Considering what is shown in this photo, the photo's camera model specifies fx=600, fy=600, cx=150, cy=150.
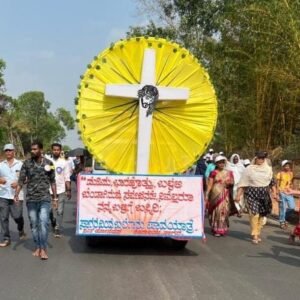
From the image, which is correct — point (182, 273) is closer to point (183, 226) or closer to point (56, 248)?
point (183, 226)

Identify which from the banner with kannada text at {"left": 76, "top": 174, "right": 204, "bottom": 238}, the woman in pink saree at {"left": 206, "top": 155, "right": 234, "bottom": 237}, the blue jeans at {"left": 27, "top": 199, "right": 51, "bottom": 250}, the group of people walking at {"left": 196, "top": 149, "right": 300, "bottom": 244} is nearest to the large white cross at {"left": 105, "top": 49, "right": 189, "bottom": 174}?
the banner with kannada text at {"left": 76, "top": 174, "right": 204, "bottom": 238}

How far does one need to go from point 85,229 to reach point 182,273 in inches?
72.2

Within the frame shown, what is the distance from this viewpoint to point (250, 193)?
10.8 metres

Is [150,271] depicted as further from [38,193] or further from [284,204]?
[284,204]

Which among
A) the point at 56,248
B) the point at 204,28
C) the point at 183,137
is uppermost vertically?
the point at 204,28

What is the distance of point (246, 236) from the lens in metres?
11.7

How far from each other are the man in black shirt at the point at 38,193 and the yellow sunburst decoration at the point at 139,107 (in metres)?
1.00

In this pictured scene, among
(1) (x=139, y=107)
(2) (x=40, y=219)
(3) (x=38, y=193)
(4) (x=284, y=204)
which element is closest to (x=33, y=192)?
(3) (x=38, y=193)

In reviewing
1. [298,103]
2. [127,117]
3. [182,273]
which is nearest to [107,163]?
[127,117]

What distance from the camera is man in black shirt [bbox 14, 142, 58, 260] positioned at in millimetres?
8641

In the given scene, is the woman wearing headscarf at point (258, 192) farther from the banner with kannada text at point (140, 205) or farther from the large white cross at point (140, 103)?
the large white cross at point (140, 103)

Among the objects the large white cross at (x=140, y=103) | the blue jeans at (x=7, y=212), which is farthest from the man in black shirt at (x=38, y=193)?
the large white cross at (x=140, y=103)

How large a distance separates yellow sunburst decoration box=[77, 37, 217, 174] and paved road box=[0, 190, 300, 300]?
4.78 ft

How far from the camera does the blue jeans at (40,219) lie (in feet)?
28.2
